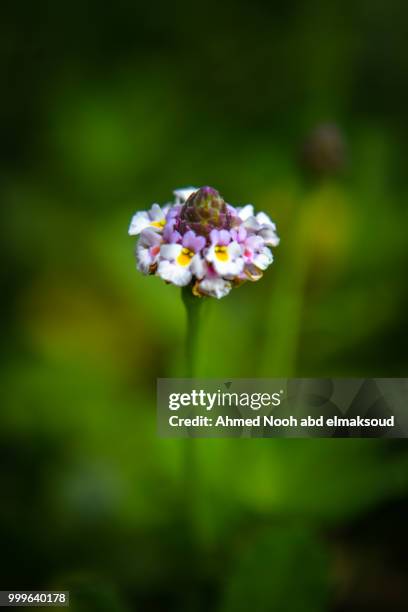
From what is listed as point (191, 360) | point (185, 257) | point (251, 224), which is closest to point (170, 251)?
point (185, 257)

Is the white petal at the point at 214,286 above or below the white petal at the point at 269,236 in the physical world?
below

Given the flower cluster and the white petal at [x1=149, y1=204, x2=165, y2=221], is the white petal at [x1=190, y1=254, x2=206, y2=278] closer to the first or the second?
the flower cluster

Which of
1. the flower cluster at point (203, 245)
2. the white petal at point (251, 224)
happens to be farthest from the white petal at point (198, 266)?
the white petal at point (251, 224)

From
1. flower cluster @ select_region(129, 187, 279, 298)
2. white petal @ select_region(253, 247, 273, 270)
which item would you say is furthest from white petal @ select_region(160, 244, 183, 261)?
white petal @ select_region(253, 247, 273, 270)

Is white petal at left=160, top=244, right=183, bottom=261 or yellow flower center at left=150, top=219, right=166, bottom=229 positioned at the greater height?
yellow flower center at left=150, top=219, right=166, bottom=229

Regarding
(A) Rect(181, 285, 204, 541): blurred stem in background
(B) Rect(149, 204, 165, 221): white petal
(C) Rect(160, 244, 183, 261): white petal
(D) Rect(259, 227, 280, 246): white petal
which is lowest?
(A) Rect(181, 285, 204, 541): blurred stem in background

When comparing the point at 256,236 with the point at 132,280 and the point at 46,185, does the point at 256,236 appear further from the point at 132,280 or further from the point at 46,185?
the point at 46,185

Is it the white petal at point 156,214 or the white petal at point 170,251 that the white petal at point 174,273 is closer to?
the white petal at point 170,251

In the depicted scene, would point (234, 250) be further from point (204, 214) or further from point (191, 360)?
point (191, 360)
